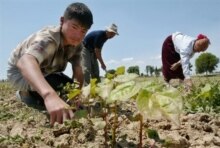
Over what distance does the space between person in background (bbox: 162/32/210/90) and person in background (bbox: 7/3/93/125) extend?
1.80 meters

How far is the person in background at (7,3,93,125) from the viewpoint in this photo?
7.40ft

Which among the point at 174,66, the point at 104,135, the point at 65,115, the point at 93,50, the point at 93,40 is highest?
the point at 93,40

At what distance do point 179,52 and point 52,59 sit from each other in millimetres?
2563

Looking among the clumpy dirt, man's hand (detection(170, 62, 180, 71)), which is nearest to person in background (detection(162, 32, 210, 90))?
man's hand (detection(170, 62, 180, 71))

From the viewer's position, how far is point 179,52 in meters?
5.74

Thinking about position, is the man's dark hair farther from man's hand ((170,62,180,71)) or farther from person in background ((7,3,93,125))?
man's hand ((170,62,180,71))

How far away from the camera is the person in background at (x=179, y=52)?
537 centimetres

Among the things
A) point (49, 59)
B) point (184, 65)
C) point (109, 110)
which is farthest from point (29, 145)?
point (184, 65)

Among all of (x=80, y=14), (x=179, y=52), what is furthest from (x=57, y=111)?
(x=179, y=52)

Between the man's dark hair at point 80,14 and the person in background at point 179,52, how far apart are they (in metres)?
2.13

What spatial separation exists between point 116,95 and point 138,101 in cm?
13

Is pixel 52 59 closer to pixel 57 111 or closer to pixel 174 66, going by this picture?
pixel 57 111

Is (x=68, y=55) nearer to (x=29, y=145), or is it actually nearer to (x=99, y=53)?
(x=29, y=145)

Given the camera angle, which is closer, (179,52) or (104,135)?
(104,135)
